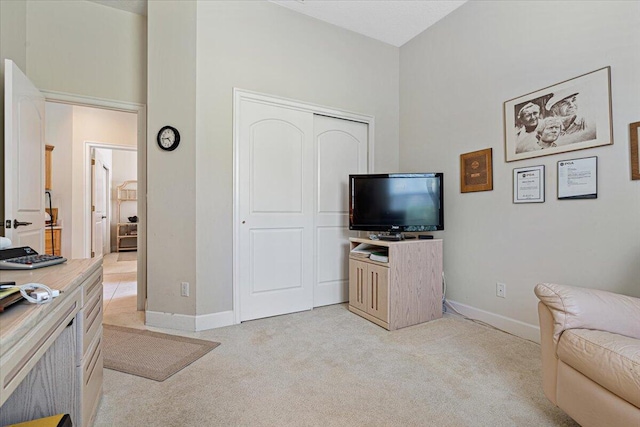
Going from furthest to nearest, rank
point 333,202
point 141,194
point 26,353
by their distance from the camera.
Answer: point 333,202
point 141,194
point 26,353

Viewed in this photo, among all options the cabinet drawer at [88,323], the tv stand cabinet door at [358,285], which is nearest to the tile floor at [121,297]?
the cabinet drawer at [88,323]

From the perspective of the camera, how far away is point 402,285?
2641 millimetres

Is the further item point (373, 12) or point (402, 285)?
point (373, 12)

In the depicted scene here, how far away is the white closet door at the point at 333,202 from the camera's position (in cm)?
325

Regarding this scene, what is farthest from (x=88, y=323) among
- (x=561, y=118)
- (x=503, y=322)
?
(x=561, y=118)

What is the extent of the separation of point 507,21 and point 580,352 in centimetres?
258

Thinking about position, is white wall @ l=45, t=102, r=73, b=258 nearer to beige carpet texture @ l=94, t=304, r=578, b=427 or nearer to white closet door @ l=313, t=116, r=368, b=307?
beige carpet texture @ l=94, t=304, r=578, b=427

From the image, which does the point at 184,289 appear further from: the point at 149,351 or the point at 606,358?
the point at 606,358

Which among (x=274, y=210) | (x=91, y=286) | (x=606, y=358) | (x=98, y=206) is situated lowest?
(x=606, y=358)

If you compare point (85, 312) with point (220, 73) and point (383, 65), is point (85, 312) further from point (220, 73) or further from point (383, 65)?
point (383, 65)

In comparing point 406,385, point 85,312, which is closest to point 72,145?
point 85,312

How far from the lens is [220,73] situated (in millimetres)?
2701

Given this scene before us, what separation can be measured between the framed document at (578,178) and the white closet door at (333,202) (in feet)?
6.14

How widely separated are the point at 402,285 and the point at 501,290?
831 millimetres
